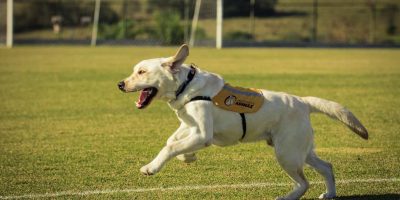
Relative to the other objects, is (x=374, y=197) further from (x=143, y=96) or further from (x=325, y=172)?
(x=143, y=96)

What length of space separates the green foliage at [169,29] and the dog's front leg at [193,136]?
45.5 m

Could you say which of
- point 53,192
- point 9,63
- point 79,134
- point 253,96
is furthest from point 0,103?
point 9,63

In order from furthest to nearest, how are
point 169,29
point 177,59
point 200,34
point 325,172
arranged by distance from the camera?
point 169,29, point 200,34, point 325,172, point 177,59

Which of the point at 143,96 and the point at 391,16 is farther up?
the point at 143,96

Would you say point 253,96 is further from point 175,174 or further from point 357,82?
point 357,82

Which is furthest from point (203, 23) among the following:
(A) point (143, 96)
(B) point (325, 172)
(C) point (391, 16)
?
(A) point (143, 96)

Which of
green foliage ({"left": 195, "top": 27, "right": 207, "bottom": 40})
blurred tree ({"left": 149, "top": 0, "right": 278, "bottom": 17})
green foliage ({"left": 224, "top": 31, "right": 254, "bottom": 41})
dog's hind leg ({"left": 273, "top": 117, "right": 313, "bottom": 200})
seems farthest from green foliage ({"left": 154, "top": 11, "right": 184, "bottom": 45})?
dog's hind leg ({"left": 273, "top": 117, "right": 313, "bottom": 200})

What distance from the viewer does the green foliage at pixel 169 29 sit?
53812 mm

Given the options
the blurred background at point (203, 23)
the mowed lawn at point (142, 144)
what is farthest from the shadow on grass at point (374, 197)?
the blurred background at point (203, 23)

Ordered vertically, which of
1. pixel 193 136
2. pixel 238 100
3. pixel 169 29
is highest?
pixel 238 100

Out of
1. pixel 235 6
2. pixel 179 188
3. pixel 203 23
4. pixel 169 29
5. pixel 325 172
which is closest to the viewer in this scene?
pixel 325 172

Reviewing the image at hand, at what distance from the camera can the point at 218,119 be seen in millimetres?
8148

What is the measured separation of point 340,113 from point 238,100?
1.14 m

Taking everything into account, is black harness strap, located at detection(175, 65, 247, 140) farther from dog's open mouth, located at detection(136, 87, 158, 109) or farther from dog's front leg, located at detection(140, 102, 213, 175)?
dog's open mouth, located at detection(136, 87, 158, 109)
